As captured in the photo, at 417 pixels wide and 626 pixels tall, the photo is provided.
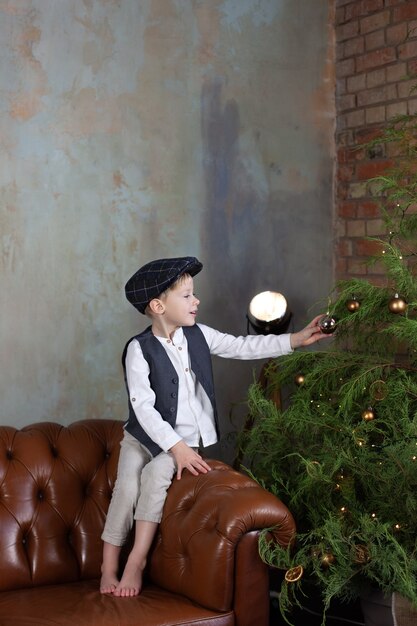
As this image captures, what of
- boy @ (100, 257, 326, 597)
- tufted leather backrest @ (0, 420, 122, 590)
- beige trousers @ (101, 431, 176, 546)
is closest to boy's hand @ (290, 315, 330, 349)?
boy @ (100, 257, 326, 597)

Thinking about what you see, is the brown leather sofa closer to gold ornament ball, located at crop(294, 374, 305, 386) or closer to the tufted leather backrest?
the tufted leather backrest

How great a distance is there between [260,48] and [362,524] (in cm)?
226

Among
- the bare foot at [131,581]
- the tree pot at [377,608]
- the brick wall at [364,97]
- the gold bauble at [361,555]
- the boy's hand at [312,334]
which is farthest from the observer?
the brick wall at [364,97]

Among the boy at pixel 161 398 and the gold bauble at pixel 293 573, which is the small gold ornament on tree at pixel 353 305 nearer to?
the boy at pixel 161 398

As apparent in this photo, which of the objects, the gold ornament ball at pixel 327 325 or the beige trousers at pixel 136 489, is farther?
the gold ornament ball at pixel 327 325

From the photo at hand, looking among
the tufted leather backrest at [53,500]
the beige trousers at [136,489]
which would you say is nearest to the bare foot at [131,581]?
the beige trousers at [136,489]

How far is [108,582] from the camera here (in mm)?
2670

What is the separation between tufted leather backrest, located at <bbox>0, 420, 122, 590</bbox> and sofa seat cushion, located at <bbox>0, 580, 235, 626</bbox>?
0.16 m

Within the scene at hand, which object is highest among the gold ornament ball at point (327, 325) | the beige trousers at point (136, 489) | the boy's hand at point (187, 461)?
the gold ornament ball at point (327, 325)

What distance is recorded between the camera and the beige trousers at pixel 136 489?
2.73m

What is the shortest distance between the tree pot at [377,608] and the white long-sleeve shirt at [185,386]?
70 centimetres

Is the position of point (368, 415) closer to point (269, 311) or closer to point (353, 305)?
point (353, 305)

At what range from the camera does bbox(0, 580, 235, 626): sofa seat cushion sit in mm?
2387

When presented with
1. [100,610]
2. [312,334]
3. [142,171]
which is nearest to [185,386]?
[312,334]
